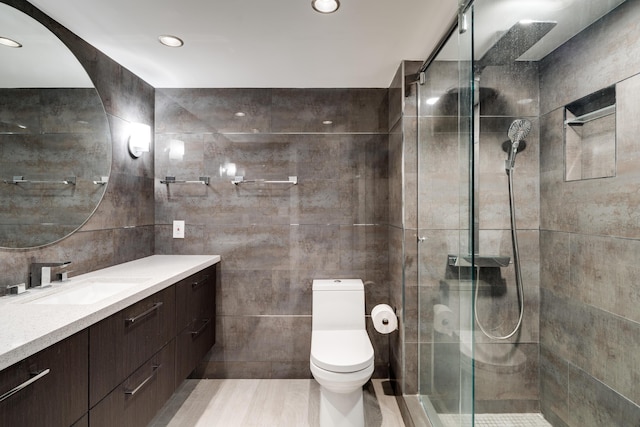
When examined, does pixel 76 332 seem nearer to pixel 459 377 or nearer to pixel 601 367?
pixel 459 377

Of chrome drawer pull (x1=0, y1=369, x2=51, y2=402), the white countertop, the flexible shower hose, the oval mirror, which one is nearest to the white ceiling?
the oval mirror

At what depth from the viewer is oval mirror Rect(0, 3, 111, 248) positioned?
148 cm

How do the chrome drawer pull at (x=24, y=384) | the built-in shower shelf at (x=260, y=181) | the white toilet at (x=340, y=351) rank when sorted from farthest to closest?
the built-in shower shelf at (x=260, y=181)
the white toilet at (x=340, y=351)
the chrome drawer pull at (x=24, y=384)

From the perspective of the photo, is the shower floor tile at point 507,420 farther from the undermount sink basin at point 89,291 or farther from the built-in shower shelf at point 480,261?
the undermount sink basin at point 89,291

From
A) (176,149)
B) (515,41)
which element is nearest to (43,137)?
(176,149)

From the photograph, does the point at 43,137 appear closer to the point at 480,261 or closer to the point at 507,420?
the point at 480,261

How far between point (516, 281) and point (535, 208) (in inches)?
16.0

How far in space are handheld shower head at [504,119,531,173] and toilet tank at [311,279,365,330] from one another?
1.30 meters

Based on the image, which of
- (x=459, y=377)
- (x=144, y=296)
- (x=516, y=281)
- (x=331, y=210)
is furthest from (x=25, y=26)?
(x=516, y=281)

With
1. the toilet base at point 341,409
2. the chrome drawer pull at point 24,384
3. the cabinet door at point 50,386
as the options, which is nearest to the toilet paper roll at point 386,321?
the toilet base at point 341,409

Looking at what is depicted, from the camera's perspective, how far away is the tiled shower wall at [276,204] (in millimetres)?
2598

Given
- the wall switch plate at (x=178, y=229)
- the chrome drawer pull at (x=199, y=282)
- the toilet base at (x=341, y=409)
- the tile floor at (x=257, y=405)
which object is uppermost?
the wall switch plate at (x=178, y=229)

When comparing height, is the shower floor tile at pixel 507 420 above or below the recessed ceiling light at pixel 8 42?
below

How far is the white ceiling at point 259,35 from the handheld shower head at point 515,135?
666 millimetres
